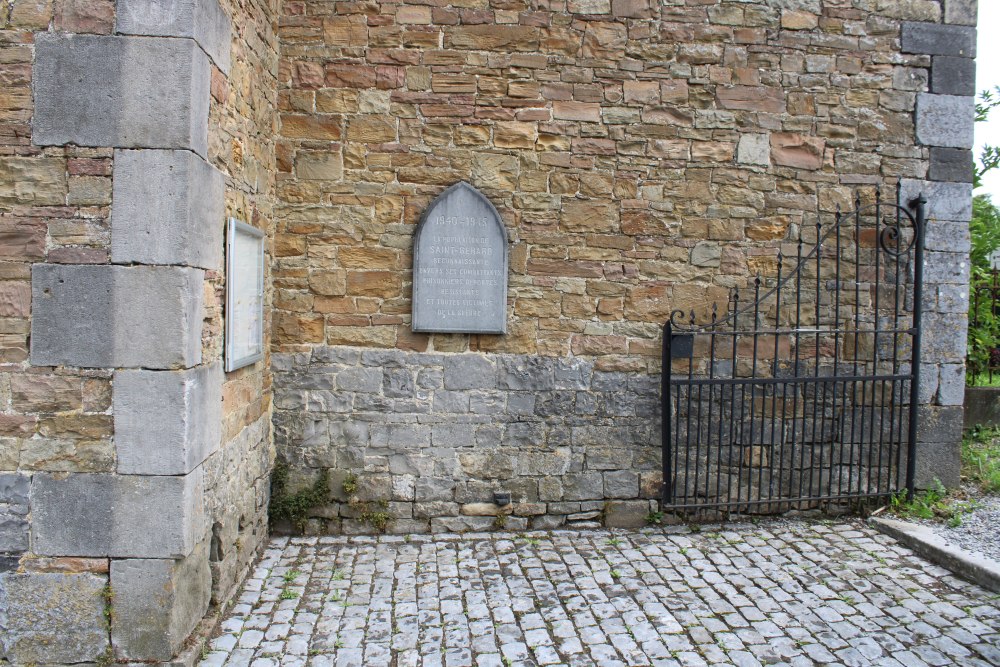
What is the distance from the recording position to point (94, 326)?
112 inches

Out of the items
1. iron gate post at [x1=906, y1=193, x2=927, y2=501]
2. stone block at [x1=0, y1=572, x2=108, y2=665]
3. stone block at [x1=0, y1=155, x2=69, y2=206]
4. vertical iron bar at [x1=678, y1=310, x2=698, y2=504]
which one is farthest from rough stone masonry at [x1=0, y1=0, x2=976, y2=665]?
stone block at [x1=0, y1=155, x2=69, y2=206]

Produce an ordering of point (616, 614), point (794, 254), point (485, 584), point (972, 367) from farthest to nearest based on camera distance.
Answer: point (972, 367) → point (794, 254) → point (485, 584) → point (616, 614)

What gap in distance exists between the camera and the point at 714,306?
456 cm

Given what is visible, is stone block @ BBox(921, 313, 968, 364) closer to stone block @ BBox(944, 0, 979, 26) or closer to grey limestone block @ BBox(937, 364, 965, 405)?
grey limestone block @ BBox(937, 364, 965, 405)

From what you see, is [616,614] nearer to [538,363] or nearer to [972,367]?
[538,363]

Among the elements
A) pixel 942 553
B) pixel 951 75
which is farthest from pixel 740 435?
pixel 951 75

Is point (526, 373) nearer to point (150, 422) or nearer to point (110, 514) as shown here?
point (150, 422)

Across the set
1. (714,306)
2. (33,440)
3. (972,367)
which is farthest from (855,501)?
(33,440)

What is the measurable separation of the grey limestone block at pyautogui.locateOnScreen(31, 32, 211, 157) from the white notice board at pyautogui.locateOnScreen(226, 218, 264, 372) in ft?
2.09

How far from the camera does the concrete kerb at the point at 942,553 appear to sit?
12.1 ft

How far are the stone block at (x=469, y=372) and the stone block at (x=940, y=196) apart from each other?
335 centimetres

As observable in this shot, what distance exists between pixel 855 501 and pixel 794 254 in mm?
1905

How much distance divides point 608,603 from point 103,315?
9.55 ft

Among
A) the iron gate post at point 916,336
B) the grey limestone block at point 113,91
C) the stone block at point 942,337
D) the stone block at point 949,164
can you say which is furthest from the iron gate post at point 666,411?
the grey limestone block at point 113,91
